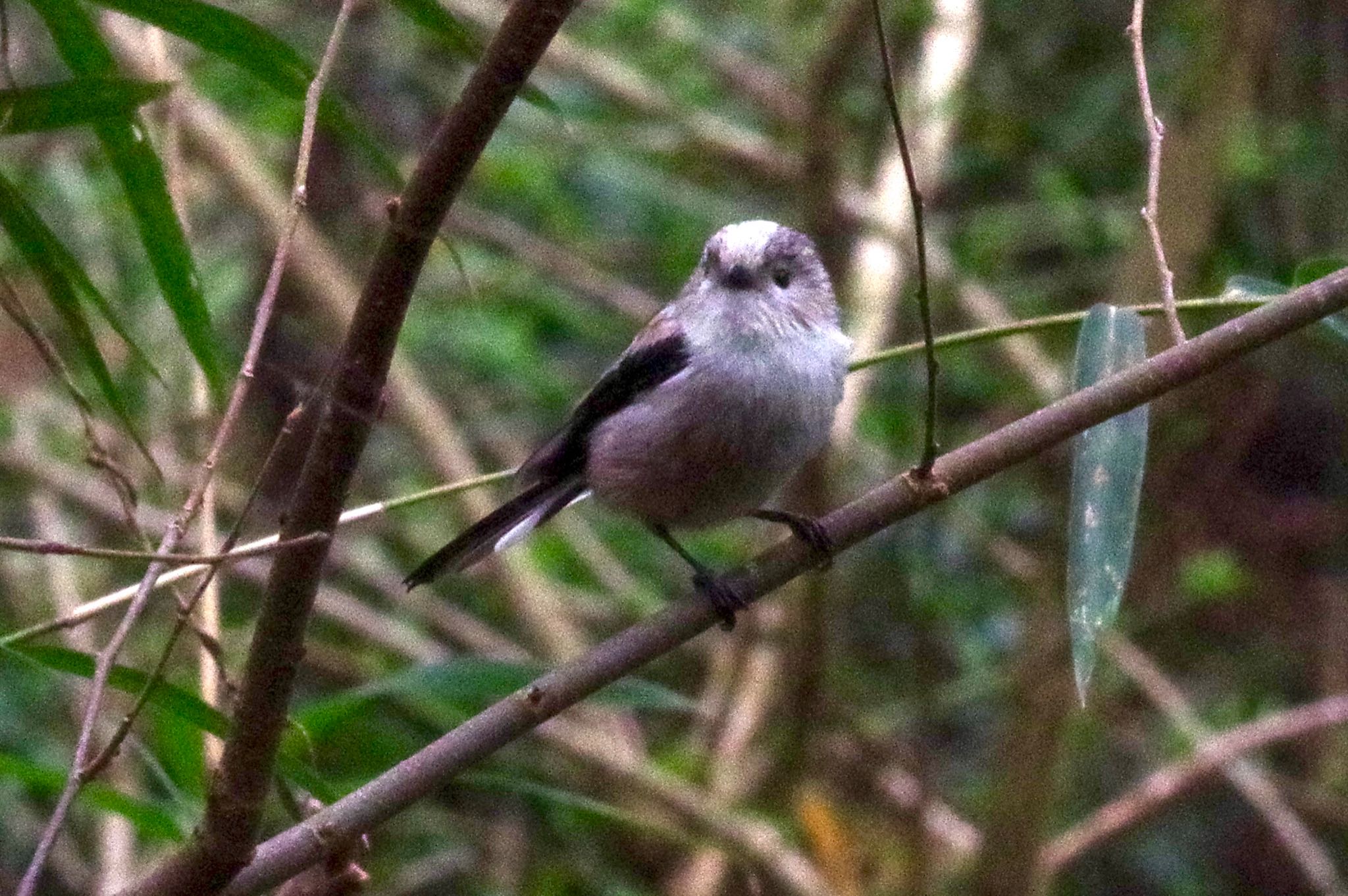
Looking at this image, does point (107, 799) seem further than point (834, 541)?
Yes

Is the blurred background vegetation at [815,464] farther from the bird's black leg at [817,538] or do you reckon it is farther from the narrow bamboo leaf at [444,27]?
the narrow bamboo leaf at [444,27]

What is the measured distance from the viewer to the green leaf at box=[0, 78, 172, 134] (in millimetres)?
1877

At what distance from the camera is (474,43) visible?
2084mm

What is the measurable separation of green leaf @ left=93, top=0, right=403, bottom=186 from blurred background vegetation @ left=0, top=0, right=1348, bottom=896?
193 centimetres

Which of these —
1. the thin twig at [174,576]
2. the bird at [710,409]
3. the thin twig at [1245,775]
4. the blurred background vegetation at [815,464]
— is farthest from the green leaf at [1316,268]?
the thin twig at [1245,775]

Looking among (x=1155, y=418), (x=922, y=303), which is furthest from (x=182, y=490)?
(x=922, y=303)

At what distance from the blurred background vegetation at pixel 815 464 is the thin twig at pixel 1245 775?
0.03 meters

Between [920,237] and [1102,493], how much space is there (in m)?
0.49

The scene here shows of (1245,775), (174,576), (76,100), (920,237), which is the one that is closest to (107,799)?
(174,576)

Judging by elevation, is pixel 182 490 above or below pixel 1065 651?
above

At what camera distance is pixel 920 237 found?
1634 mm

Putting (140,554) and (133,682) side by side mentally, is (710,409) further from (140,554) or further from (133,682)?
(140,554)

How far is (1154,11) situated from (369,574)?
304cm

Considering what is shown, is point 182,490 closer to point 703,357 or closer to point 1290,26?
point 703,357
